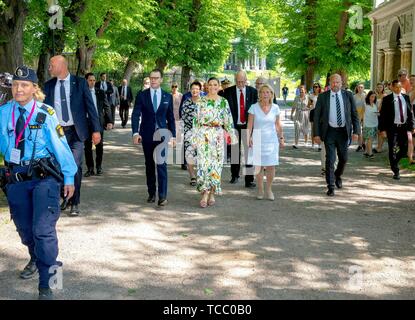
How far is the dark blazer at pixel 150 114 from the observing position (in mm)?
9531

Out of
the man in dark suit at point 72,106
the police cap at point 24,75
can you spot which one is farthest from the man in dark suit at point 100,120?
the police cap at point 24,75

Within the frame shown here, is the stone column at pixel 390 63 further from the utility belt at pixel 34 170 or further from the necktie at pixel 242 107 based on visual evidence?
the utility belt at pixel 34 170

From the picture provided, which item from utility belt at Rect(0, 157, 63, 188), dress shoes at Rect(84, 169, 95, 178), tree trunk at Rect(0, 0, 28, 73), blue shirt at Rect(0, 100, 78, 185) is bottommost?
dress shoes at Rect(84, 169, 95, 178)

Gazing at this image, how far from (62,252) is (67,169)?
1716 millimetres

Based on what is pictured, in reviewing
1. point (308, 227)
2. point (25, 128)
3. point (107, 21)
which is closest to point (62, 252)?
point (25, 128)

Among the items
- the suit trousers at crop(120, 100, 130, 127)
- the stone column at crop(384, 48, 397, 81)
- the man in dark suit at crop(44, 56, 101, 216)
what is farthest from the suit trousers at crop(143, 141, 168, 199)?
the stone column at crop(384, 48, 397, 81)

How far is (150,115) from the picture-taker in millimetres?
9555

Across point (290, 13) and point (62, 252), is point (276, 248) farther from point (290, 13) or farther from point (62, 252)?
point (290, 13)

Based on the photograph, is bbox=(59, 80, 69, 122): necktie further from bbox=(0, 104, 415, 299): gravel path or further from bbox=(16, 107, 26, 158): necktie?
bbox=(16, 107, 26, 158): necktie

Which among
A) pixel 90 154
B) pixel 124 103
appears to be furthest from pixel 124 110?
pixel 90 154

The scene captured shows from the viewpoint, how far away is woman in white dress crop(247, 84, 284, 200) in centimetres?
1003

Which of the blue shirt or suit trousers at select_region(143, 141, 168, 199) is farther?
suit trousers at select_region(143, 141, 168, 199)

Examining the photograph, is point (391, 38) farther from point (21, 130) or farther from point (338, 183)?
point (21, 130)
